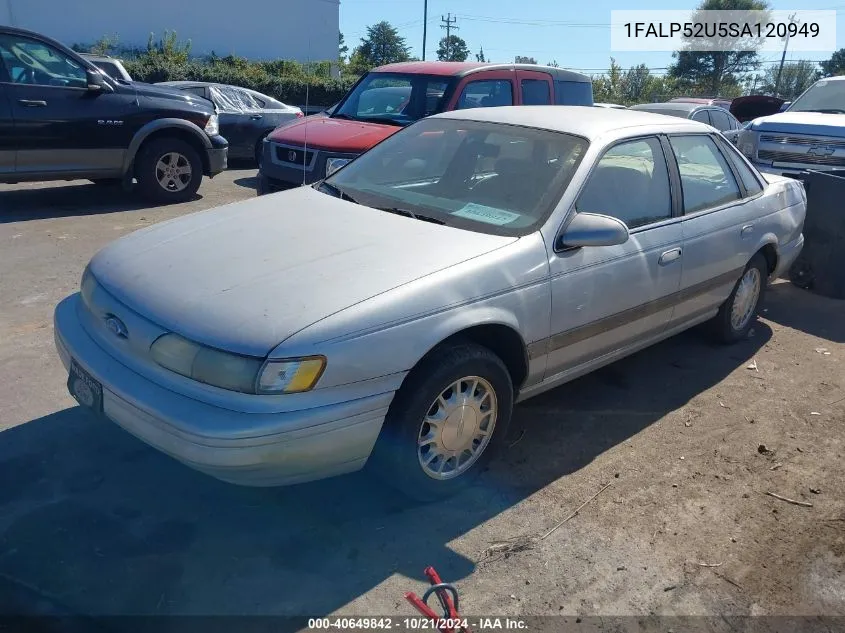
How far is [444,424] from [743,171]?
3219mm

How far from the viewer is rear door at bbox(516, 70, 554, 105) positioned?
8.60 meters

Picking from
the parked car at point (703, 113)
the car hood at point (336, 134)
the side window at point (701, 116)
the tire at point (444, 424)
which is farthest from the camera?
the parked car at point (703, 113)

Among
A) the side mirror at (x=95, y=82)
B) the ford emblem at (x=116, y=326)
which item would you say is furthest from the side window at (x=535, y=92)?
the ford emblem at (x=116, y=326)

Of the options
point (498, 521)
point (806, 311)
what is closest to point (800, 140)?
point (806, 311)

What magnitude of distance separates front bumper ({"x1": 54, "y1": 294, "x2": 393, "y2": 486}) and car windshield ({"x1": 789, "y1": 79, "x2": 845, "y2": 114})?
949 cm

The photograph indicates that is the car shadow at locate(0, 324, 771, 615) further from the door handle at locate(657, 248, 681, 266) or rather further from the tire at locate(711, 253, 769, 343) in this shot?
the tire at locate(711, 253, 769, 343)

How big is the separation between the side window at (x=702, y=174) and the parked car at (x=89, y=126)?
6110 millimetres

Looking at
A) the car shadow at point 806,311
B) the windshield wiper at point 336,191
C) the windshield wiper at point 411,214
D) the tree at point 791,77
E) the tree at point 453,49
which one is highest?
the tree at point 453,49

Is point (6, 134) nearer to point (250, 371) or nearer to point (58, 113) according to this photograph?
point (58, 113)

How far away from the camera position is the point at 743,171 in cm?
520

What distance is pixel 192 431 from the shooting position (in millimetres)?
2672

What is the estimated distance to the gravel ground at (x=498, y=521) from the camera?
284 cm

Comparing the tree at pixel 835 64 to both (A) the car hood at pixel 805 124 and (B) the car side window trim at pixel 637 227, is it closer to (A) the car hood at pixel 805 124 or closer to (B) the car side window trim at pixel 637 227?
(A) the car hood at pixel 805 124

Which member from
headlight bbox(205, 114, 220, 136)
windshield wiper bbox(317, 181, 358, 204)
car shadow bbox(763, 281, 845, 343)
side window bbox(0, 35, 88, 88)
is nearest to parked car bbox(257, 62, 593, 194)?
headlight bbox(205, 114, 220, 136)
